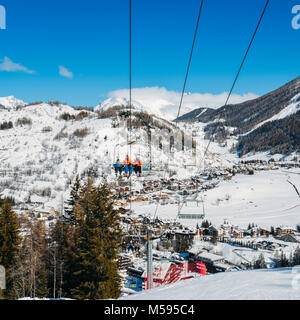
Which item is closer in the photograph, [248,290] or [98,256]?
[248,290]

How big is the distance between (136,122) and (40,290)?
103 m

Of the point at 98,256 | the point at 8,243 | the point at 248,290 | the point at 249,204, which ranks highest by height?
the point at 248,290

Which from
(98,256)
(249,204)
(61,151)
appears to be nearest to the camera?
(98,256)

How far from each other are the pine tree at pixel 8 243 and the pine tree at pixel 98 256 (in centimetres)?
282

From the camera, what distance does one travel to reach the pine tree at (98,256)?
1059 cm

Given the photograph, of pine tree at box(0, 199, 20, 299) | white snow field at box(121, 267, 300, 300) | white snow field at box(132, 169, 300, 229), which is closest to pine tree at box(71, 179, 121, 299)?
pine tree at box(0, 199, 20, 299)

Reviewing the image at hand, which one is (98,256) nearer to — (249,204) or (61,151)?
(249,204)

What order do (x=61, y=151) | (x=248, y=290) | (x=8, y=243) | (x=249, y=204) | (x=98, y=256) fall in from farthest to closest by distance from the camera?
(x=61, y=151), (x=249, y=204), (x=8, y=243), (x=98, y=256), (x=248, y=290)

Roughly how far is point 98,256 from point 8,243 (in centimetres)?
434

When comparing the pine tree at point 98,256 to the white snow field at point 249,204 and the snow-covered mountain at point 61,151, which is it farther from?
the snow-covered mountain at point 61,151

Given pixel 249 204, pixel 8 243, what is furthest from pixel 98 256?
pixel 249 204

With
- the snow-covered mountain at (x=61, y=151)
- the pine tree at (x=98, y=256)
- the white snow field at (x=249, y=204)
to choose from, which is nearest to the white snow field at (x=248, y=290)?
the pine tree at (x=98, y=256)

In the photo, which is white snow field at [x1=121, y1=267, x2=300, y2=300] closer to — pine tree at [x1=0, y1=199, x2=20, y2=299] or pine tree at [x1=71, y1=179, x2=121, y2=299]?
pine tree at [x1=71, y1=179, x2=121, y2=299]

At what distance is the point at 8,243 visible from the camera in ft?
39.9
